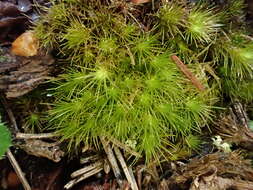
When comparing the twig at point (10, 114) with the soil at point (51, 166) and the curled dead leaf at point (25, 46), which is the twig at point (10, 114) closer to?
the soil at point (51, 166)

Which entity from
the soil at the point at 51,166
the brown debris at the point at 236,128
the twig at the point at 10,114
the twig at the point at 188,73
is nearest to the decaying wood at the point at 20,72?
the soil at the point at 51,166

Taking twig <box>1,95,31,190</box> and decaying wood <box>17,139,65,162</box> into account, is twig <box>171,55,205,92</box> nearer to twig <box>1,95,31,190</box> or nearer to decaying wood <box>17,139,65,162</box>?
decaying wood <box>17,139,65,162</box>

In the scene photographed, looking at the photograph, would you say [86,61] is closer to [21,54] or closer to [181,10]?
[21,54]

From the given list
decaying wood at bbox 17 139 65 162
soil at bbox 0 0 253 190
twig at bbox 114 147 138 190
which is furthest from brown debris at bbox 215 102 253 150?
decaying wood at bbox 17 139 65 162

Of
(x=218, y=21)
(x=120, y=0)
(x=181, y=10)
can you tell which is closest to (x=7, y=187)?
(x=120, y=0)

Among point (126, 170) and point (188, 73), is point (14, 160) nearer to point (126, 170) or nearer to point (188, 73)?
point (126, 170)

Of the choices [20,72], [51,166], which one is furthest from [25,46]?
[51,166]
